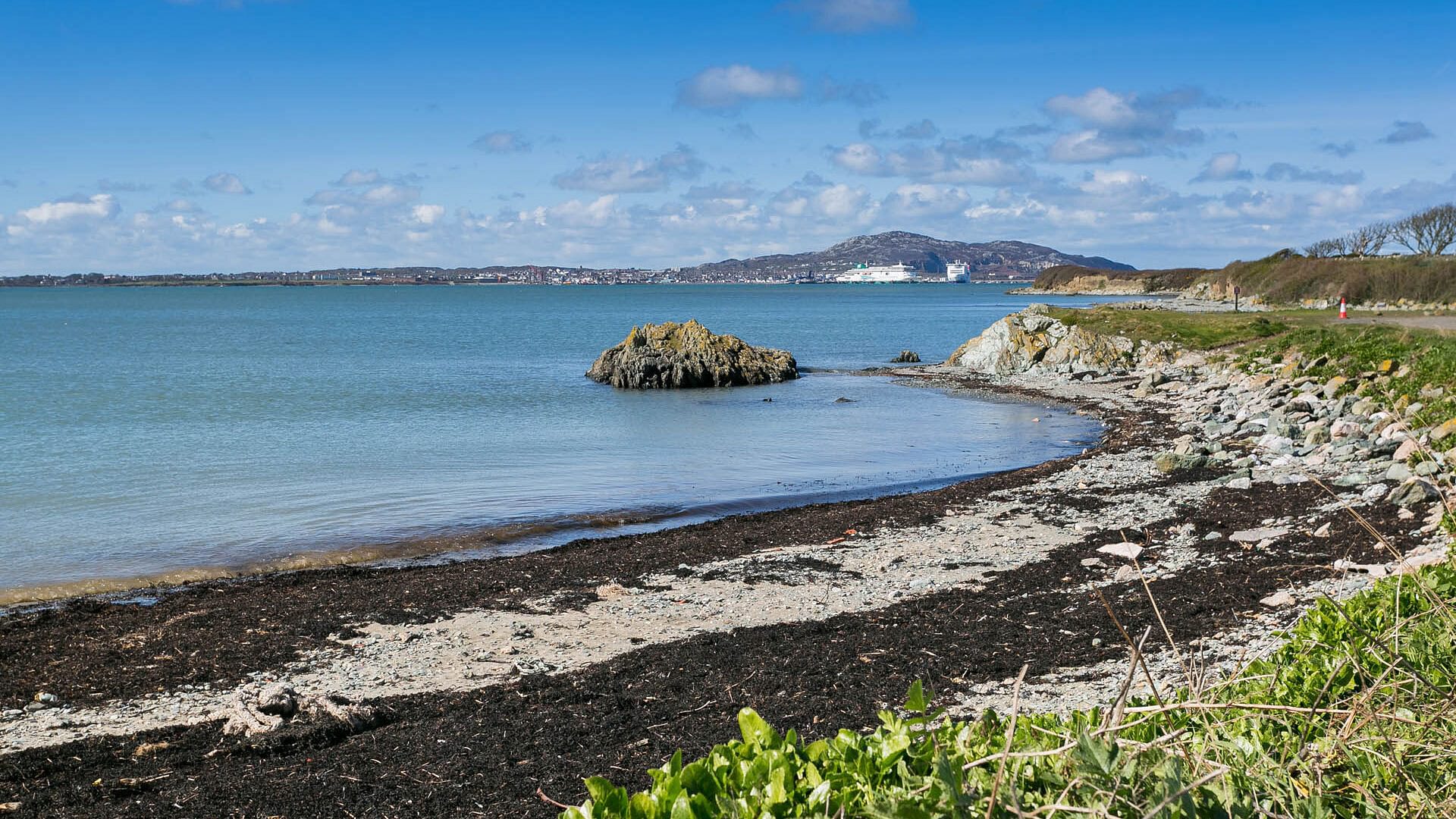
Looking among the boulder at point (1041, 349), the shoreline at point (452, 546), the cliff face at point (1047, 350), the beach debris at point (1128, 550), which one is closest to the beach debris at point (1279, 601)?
the beach debris at point (1128, 550)

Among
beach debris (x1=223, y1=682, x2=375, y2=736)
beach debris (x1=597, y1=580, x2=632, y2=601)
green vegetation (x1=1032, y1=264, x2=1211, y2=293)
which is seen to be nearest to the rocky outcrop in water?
beach debris (x1=597, y1=580, x2=632, y2=601)

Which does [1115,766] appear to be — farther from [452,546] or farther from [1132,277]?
[1132,277]

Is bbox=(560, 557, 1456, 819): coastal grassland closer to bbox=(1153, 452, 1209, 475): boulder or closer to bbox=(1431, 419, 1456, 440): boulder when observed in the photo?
bbox=(1431, 419, 1456, 440): boulder

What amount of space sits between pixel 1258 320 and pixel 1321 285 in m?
25.1

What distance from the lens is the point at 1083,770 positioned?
2549mm

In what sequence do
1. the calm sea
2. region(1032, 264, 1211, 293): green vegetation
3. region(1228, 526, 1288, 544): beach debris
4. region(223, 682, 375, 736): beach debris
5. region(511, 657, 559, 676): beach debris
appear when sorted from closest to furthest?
region(223, 682, 375, 736): beach debris
region(511, 657, 559, 676): beach debris
region(1228, 526, 1288, 544): beach debris
the calm sea
region(1032, 264, 1211, 293): green vegetation

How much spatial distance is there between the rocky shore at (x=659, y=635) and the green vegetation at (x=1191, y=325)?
2337cm

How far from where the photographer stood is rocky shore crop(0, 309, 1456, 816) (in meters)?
6.75

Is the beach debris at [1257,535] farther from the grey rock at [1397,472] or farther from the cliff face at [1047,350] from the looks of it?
the cliff face at [1047,350]

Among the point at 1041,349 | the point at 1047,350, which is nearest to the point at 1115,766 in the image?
the point at 1047,350

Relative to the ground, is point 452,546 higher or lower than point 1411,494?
lower

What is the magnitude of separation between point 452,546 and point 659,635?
6617mm

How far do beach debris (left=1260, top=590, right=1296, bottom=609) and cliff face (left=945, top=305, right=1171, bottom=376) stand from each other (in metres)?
31.3

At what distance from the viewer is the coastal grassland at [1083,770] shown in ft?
8.33
